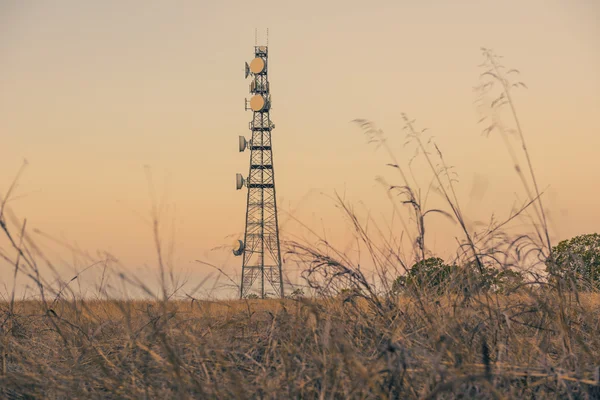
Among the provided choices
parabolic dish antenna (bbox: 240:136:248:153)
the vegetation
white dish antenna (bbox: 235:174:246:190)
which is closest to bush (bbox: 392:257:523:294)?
the vegetation

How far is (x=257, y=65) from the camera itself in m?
30.5

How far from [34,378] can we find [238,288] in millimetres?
1703

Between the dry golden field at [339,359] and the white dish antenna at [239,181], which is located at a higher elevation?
the white dish antenna at [239,181]

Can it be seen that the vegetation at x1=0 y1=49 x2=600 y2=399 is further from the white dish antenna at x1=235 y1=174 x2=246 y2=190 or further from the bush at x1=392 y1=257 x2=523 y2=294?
the white dish antenna at x1=235 y1=174 x2=246 y2=190

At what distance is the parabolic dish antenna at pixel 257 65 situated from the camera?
30297 millimetres

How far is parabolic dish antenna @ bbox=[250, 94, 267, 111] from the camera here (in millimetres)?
29755

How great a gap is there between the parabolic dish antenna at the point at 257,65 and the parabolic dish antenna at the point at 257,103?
1300 mm

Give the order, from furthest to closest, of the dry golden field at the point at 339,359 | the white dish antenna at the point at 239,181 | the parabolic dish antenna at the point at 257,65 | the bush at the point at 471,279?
the parabolic dish antenna at the point at 257,65
the white dish antenna at the point at 239,181
the bush at the point at 471,279
the dry golden field at the point at 339,359

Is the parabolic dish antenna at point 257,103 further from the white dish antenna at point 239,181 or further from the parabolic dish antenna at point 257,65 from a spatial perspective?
the white dish antenna at point 239,181

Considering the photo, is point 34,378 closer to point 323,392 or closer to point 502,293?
point 323,392

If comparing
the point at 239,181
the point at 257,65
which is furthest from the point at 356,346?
the point at 257,65

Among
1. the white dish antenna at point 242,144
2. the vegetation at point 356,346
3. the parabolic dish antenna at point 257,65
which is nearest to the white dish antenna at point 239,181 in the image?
the white dish antenna at point 242,144

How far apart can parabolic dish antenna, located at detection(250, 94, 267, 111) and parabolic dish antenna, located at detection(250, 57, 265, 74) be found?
51.2 inches

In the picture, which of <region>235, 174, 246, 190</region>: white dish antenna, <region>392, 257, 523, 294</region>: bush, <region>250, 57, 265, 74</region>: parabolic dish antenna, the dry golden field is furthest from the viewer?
<region>250, 57, 265, 74</region>: parabolic dish antenna
